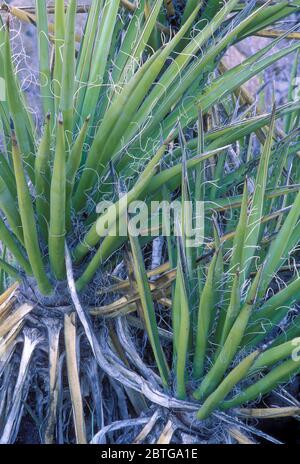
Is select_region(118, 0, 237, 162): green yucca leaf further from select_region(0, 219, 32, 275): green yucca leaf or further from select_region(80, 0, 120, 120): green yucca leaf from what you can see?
select_region(0, 219, 32, 275): green yucca leaf

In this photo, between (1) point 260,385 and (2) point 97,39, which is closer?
(1) point 260,385

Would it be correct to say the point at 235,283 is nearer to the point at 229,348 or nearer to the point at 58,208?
the point at 229,348

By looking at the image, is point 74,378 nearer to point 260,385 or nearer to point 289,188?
point 260,385

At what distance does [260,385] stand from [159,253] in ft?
1.78

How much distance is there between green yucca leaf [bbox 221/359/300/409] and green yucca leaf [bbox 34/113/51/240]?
0.50 meters

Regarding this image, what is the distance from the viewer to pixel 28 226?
4.31 feet

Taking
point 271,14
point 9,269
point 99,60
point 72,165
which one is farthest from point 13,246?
point 271,14

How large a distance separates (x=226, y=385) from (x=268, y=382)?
0.33 ft

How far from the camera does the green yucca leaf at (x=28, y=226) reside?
4.03ft

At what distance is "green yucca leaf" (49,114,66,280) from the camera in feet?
3.98

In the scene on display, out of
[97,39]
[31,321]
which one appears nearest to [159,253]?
[31,321]

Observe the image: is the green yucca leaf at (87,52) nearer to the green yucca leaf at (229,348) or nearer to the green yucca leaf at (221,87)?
the green yucca leaf at (221,87)

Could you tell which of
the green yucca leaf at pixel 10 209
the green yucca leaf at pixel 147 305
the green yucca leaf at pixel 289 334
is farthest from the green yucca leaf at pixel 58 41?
the green yucca leaf at pixel 289 334
